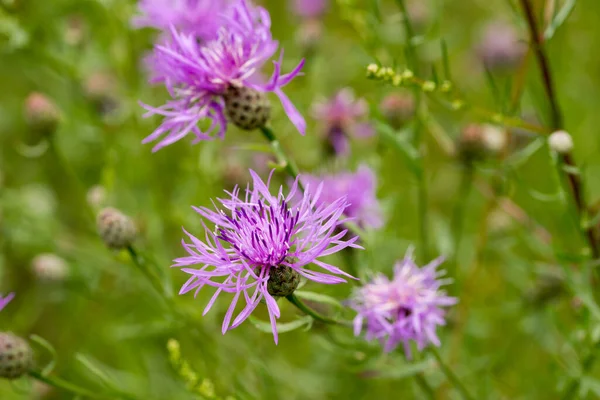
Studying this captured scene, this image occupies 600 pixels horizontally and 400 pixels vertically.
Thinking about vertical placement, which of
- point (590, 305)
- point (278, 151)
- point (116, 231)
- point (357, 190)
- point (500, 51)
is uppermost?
point (278, 151)

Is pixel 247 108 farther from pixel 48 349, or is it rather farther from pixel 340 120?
pixel 340 120

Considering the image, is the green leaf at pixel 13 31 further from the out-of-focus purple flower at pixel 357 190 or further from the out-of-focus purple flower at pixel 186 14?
the out-of-focus purple flower at pixel 357 190

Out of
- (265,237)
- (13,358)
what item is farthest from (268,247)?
(13,358)

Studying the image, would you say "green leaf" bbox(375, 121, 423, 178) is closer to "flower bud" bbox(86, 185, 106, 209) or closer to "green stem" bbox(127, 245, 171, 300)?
"green stem" bbox(127, 245, 171, 300)

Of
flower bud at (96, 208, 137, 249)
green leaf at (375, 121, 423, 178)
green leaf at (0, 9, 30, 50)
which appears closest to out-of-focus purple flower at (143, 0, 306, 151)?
green leaf at (375, 121, 423, 178)

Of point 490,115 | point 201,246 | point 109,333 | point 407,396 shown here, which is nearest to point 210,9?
point 490,115

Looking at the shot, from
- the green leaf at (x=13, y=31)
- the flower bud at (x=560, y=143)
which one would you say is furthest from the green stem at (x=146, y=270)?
the flower bud at (x=560, y=143)
